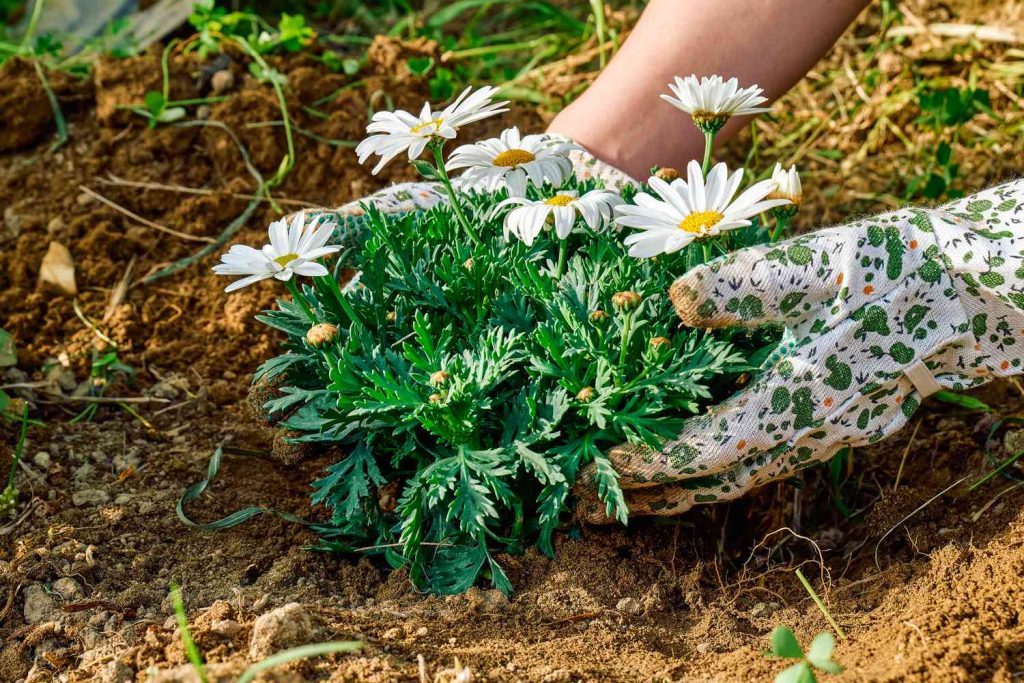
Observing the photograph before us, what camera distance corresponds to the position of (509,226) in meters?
1.82

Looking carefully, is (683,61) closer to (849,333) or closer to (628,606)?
(849,333)

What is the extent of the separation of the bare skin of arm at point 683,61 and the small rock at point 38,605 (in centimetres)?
156

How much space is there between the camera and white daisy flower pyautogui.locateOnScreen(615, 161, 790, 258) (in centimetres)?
168

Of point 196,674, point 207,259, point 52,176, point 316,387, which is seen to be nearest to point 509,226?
point 316,387

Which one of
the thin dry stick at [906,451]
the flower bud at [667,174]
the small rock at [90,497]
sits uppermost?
the flower bud at [667,174]

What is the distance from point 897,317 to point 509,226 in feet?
2.40

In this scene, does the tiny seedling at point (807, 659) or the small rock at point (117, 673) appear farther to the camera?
the small rock at point (117, 673)

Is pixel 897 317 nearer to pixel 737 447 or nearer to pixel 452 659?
pixel 737 447

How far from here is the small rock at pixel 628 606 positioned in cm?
191

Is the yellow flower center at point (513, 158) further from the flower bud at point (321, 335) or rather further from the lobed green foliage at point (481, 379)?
the flower bud at point (321, 335)

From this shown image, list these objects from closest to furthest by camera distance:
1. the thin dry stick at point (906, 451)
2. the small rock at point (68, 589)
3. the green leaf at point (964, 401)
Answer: the small rock at point (68, 589) < the thin dry stick at point (906, 451) < the green leaf at point (964, 401)

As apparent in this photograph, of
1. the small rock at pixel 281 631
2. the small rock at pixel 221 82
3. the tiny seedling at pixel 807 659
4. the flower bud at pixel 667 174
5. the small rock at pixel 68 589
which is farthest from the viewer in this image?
the small rock at pixel 221 82

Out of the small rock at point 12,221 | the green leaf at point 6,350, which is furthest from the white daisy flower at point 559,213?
the small rock at point 12,221

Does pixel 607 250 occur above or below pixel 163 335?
above
